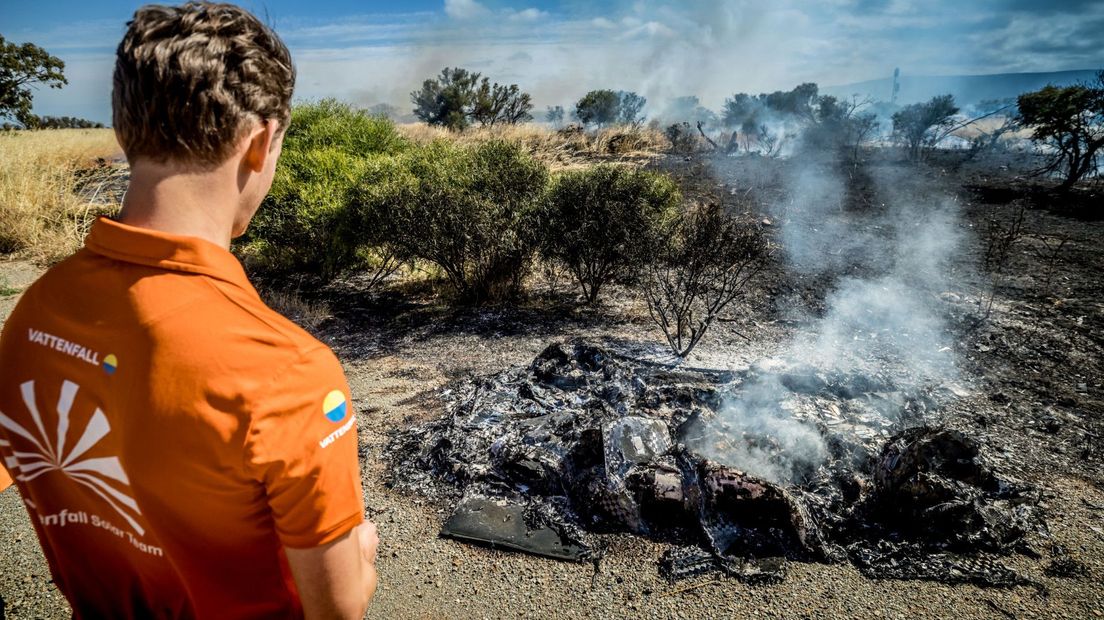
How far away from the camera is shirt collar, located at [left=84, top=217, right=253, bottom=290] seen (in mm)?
878

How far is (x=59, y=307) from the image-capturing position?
926 mm

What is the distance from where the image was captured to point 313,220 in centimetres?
801

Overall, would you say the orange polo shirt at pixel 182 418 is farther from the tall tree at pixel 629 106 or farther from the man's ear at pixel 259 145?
the tall tree at pixel 629 106

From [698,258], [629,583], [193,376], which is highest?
[193,376]

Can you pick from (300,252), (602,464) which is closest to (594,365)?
(602,464)

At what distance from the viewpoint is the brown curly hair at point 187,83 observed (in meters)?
0.89

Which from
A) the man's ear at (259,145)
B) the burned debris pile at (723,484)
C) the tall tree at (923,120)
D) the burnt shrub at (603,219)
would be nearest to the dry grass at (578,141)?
the tall tree at (923,120)

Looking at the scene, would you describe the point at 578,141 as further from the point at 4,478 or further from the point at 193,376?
the point at 193,376

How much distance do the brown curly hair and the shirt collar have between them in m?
0.13

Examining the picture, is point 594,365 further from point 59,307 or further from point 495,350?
point 59,307

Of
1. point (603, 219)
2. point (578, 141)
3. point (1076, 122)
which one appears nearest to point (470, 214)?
point (603, 219)

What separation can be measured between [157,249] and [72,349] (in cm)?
23

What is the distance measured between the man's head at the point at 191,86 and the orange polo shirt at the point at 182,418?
0.15 metres

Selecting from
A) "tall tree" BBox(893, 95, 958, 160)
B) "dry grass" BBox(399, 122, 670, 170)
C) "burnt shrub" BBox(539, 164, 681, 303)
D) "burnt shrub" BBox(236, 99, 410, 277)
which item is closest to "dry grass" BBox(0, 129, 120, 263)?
"burnt shrub" BBox(236, 99, 410, 277)
